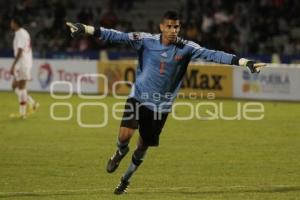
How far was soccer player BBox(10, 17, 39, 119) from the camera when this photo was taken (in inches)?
734

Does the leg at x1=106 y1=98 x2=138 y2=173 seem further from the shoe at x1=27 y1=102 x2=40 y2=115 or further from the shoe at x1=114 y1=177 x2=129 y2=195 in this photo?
the shoe at x1=27 y1=102 x2=40 y2=115

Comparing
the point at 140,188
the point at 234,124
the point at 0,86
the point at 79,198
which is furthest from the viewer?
the point at 0,86

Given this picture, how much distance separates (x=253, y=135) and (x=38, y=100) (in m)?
9.51

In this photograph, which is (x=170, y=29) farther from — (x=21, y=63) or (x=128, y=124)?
(x=21, y=63)

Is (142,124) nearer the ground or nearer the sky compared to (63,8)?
nearer the sky

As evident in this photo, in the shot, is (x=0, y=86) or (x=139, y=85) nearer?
(x=139, y=85)

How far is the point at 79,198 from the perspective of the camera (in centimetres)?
944

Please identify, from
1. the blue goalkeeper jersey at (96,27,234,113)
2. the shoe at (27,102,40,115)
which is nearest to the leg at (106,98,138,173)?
the blue goalkeeper jersey at (96,27,234,113)

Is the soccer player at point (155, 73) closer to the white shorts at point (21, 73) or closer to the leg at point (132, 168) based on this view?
the leg at point (132, 168)

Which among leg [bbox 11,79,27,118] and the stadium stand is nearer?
leg [bbox 11,79,27,118]

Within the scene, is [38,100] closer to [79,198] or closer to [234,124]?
[234,124]

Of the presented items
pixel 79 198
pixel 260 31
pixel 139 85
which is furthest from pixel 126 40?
pixel 260 31

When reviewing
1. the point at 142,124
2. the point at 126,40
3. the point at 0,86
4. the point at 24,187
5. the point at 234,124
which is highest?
the point at 126,40

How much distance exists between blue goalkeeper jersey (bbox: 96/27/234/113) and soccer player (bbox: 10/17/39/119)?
9.40 meters
